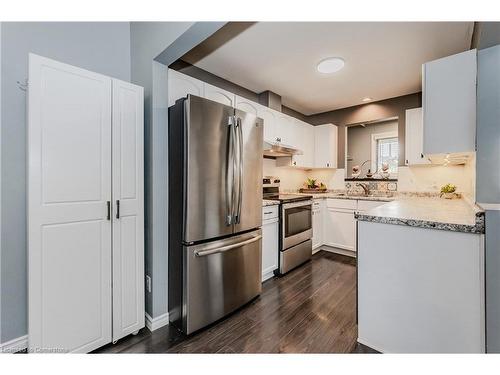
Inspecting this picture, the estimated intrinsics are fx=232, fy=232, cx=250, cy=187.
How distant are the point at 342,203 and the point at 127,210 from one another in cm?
302

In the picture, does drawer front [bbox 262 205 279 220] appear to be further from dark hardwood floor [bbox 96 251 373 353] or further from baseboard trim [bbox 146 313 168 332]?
baseboard trim [bbox 146 313 168 332]

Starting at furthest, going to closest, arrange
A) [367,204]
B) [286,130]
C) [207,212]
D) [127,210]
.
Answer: [286,130] → [367,204] → [207,212] → [127,210]

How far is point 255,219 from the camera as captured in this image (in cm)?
226

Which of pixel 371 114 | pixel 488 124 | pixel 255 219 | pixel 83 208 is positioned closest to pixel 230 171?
pixel 255 219

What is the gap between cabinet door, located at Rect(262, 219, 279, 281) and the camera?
2.65m

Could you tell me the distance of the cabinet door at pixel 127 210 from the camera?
1.64 meters

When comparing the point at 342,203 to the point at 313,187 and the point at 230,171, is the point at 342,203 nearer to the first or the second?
the point at 313,187

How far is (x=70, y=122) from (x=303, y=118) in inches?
155

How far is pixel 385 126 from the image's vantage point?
5.01m

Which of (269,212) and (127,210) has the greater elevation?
(127,210)

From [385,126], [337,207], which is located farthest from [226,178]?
[385,126]

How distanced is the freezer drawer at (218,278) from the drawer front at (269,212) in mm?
405

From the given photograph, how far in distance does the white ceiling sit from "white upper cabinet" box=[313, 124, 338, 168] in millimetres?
825

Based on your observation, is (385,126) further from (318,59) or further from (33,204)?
(33,204)
